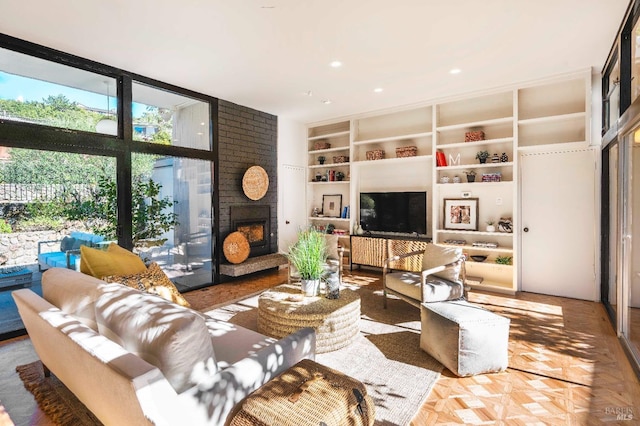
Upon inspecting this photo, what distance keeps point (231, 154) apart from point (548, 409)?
16.0 feet

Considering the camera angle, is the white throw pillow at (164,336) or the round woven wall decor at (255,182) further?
the round woven wall decor at (255,182)

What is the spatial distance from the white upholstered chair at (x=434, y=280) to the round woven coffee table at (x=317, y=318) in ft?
2.44

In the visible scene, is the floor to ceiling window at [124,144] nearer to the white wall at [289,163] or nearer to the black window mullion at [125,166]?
the black window mullion at [125,166]

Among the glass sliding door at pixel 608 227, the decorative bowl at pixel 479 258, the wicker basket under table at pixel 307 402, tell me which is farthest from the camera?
the decorative bowl at pixel 479 258

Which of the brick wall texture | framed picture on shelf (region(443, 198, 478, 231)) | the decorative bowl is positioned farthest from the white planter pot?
framed picture on shelf (region(443, 198, 478, 231))

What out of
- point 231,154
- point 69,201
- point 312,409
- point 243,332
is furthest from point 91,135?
point 312,409

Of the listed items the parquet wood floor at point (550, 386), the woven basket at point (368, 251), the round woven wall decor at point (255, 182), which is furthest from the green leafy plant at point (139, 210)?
the parquet wood floor at point (550, 386)

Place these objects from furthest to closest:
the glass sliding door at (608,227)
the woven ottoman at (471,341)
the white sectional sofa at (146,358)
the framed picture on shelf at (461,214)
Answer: the framed picture on shelf at (461,214), the glass sliding door at (608,227), the woven ottoman at (471,341), the white sectional sofa at (146,358)

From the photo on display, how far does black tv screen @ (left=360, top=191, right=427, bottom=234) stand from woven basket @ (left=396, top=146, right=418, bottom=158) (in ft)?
2.13

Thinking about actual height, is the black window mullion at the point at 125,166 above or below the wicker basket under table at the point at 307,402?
above

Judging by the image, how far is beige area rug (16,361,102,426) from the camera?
1994mm

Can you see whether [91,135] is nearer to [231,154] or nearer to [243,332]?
[231,154]

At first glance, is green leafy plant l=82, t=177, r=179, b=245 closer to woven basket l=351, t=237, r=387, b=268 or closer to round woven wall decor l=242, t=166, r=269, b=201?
round woven wall decor l=242, t=166, r=269, b=201

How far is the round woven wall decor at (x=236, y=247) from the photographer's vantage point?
16.9 ft
